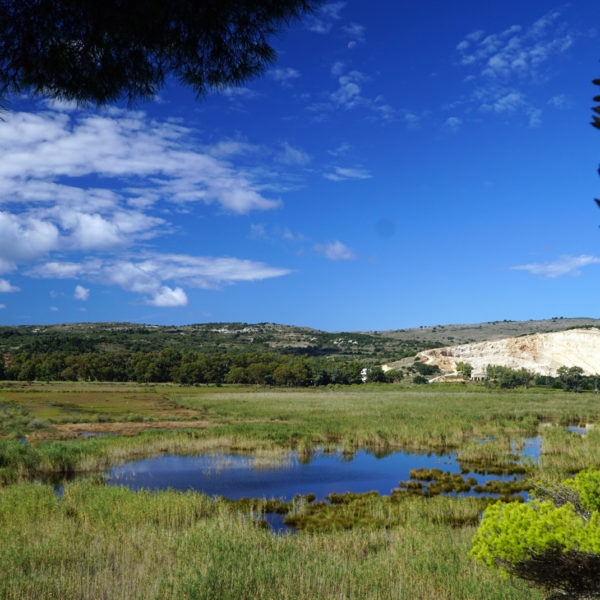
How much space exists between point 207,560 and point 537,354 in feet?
365

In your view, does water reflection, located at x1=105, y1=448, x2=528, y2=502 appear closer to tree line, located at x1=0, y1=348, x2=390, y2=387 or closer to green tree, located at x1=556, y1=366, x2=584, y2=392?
green tree, located at x1=556, y1=366, x2=584, y2=392

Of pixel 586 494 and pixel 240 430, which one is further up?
pixel 586 494

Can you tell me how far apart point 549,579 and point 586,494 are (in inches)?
76.4

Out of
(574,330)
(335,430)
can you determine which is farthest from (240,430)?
(574,330)

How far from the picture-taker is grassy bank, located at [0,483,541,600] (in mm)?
7250

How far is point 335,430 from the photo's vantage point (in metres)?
34.0

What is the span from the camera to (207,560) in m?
8.55

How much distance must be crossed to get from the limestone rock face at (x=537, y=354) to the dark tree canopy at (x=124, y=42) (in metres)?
107

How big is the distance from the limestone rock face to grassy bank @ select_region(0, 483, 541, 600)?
329ft

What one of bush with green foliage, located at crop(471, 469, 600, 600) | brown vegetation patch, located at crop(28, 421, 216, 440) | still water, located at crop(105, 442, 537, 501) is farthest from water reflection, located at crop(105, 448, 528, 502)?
bush with green foliage, located at crop(471, 469, 600, 600)

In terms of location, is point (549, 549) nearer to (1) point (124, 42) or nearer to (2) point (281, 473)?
(1) point (124, 42)

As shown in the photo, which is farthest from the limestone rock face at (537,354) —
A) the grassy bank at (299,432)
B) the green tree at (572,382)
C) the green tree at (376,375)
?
the grassy bank at (299,432)

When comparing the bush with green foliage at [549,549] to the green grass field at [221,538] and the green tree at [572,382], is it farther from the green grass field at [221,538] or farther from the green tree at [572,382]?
the green tree at [572,382]

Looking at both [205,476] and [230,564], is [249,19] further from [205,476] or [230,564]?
[205,476]
